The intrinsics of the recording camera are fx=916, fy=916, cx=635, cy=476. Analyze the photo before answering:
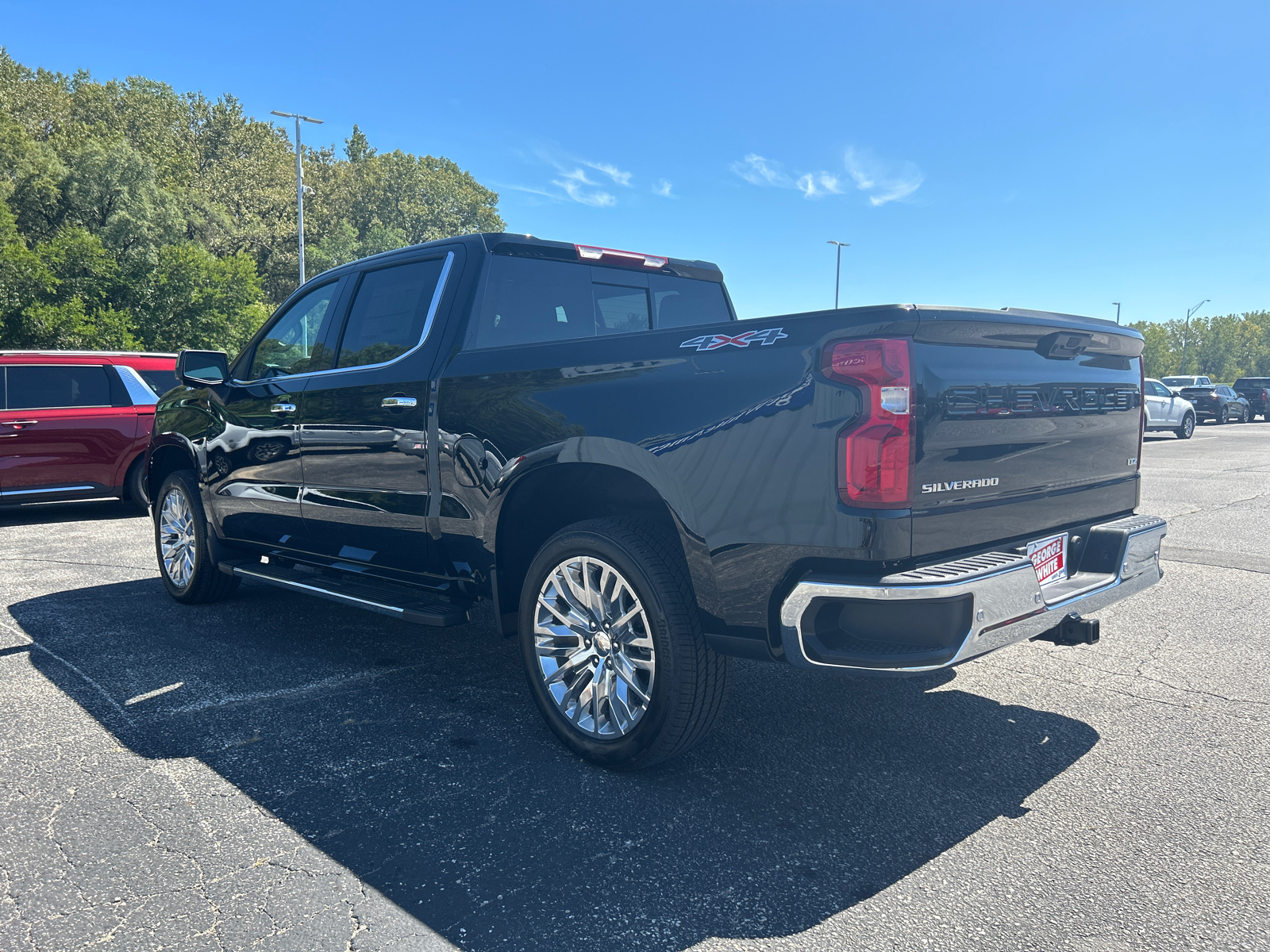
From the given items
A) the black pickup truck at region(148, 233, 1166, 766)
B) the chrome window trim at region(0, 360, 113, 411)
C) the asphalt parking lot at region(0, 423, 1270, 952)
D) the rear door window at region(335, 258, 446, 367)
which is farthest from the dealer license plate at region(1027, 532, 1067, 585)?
the chrome window trim at region(0, 360, 113, 411)

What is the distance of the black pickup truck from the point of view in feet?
8.78

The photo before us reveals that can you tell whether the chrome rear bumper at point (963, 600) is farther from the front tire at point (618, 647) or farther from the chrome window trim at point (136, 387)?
the chrome window trim at point (136, 387)

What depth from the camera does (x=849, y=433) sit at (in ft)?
8.66

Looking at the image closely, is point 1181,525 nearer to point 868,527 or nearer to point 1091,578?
point 1091,578

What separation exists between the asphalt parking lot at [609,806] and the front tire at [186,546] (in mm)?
781

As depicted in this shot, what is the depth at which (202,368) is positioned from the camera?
5504 millimetres

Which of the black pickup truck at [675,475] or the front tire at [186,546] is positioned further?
the front tire at [186,546]

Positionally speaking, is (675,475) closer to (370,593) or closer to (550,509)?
(550,509)

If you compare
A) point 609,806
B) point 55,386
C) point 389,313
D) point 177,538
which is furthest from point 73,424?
point 609,806

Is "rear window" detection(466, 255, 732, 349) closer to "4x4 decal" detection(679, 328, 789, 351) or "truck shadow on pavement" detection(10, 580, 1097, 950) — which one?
"4x4 decal" detection(679, 328, 789, 351)

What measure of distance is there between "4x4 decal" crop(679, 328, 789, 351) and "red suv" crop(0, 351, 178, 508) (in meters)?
8.52

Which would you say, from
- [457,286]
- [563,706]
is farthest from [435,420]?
[563,706]

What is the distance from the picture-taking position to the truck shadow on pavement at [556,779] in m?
2.49

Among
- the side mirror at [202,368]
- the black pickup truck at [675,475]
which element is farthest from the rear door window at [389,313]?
the side mirror at [202,368]
